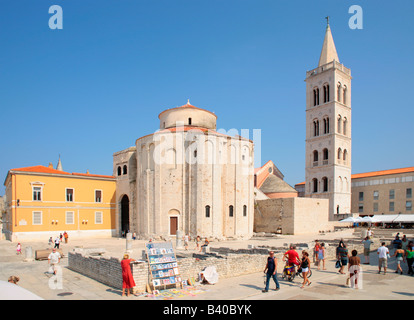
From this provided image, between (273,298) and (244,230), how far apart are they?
26.0 m

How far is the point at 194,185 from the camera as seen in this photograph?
33.9 meters

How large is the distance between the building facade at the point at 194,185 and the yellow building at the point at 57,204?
553cm

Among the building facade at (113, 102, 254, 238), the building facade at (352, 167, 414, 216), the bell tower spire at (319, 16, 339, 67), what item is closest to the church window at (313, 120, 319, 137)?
the bell tower spire at (319, 16, 339, 67)

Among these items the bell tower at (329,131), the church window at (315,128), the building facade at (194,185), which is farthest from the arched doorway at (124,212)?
the church window at (315,128)

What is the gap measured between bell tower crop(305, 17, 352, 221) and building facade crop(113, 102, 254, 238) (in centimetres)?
2223

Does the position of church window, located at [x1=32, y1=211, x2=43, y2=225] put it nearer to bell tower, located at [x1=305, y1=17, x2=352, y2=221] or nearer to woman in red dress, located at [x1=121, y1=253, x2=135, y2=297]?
woman in red dress, located at [x1=121, y1=253, x2=135, y2=297]

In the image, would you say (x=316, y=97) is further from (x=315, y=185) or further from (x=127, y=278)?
(x=127, y=278)

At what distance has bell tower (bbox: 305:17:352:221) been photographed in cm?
5319

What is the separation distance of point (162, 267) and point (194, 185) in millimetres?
22651

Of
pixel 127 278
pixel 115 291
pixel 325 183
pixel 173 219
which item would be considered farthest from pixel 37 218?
pixel 325 183

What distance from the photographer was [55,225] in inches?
1391
